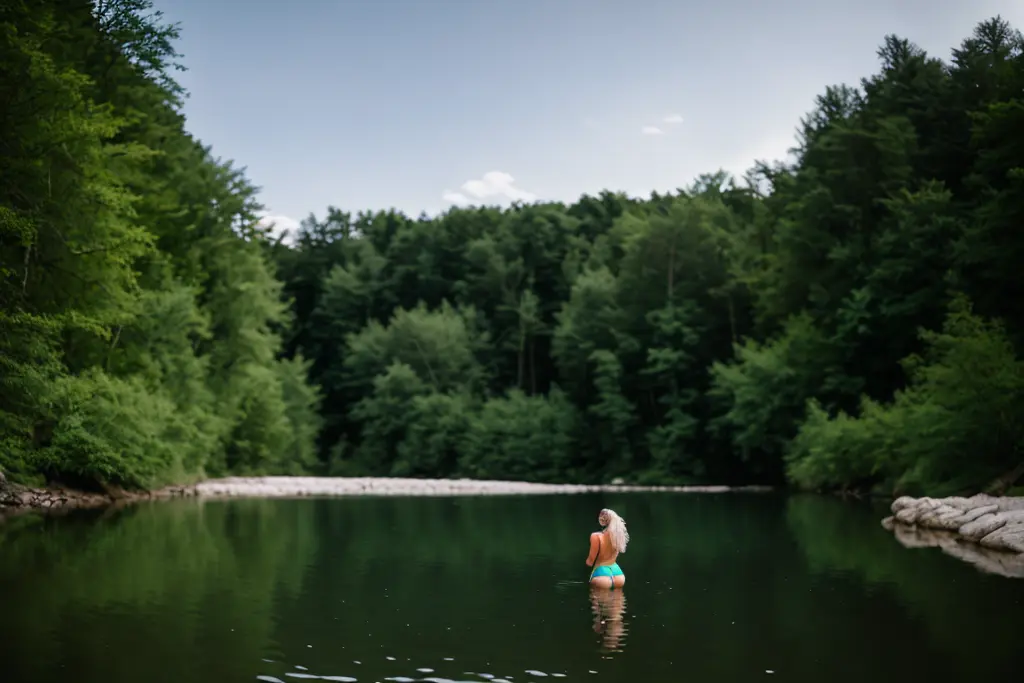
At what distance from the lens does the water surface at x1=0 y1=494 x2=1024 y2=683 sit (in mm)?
9961

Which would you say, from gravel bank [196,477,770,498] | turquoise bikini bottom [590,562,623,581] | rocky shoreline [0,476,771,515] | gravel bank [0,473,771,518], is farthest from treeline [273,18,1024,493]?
turquoise bikini bottom [590,562,623,581]

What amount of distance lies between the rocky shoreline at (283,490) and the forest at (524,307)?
1.99 ft

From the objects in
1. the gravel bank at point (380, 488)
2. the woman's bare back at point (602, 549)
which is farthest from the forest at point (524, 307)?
the woman's bare back at point (602, 549)

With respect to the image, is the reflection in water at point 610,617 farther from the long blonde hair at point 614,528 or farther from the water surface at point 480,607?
the long blonde hair at point 614,528

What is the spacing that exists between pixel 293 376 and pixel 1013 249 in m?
39.3

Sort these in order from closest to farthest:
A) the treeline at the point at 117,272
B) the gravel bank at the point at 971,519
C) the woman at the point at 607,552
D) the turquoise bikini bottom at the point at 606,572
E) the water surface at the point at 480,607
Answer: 1. the water surface at the point at 480,607
2. the woman at the point at 607,552
3. the turquoise bikini bottom at the point at 606,572
4. the gravel bank at the point at 971,519
5. the treeline at the point at 117,272

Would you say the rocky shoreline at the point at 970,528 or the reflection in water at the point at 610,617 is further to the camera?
the rocky shoreline at the point at 970,528

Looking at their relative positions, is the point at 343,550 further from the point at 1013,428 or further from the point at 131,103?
the point at 131,103

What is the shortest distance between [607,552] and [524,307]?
2047 inches

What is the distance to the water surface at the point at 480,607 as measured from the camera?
9.96 meters

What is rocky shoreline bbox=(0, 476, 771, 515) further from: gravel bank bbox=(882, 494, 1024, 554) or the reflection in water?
gravel bank bbox=(882, 494, 1024, 554)

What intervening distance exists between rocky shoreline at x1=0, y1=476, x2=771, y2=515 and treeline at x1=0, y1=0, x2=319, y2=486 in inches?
21.4

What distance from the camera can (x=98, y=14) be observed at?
107ft

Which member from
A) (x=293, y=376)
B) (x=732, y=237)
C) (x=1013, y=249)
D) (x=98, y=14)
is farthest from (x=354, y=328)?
(x=1013, y=249)
